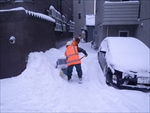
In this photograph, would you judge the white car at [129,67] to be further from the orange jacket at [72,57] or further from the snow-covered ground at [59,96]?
the orange jacket at [72,57]

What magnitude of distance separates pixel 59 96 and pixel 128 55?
267cm

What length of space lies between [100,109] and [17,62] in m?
3.48

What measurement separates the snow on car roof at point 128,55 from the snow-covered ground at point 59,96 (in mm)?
762

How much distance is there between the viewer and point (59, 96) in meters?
3.44

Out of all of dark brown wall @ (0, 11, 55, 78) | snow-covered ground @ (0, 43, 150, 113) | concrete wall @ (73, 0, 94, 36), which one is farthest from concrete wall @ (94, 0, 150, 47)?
concrete wall @ (73, 0, 94, 36)

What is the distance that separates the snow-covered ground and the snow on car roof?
0.76 meters

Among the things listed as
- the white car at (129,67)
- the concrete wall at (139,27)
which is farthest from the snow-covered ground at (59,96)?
the concrete wall at (139,27)

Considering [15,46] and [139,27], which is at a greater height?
[139,27]

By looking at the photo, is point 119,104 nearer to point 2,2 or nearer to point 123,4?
point 2,2

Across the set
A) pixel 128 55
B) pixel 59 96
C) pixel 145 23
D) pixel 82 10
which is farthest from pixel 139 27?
pixel 82 10

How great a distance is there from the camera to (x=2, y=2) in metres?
6.21

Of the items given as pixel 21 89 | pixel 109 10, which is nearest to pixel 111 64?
pixel 21 89

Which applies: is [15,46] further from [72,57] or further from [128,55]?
[128,55]

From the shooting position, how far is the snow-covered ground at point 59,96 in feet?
9.85
